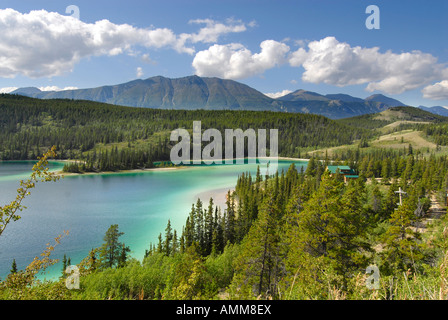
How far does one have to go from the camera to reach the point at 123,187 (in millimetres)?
97062

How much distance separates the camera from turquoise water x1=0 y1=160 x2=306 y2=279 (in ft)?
129

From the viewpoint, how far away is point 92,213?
6116 cm

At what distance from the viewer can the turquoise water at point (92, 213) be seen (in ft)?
129

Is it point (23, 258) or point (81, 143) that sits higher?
point (81, 143)

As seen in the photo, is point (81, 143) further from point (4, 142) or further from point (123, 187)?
point (123, 187)

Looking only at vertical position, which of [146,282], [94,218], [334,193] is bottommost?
[94,218]

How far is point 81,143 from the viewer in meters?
193

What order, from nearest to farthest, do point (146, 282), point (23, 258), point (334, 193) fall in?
1. point (334, 193)
2. point (146, 282)
3. point (23, 258)

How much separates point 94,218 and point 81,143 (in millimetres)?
160169
